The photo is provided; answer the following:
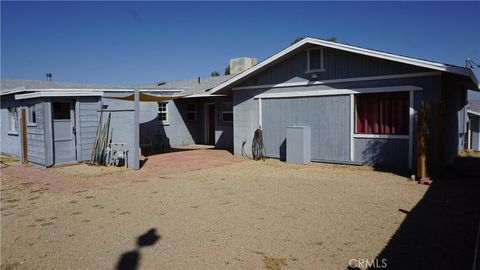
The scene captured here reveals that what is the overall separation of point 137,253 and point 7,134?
14.9 metres

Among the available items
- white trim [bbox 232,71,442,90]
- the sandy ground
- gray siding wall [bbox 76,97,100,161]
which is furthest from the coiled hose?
gray siding wall [bbox 76,97,100,161]

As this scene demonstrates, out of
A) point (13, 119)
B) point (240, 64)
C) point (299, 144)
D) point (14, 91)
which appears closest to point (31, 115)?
point (14, 91)

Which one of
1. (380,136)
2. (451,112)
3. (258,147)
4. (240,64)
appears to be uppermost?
(240,64)

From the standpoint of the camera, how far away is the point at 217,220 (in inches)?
237

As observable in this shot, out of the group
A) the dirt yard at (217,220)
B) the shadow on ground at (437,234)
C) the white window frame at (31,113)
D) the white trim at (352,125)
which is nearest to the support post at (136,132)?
the dirt yard at (217,220)

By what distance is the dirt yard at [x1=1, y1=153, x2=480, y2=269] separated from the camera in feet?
14.7

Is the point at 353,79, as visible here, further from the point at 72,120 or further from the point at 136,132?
the point at 72,120

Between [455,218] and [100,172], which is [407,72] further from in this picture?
[100,172]

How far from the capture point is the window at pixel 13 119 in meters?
15.2

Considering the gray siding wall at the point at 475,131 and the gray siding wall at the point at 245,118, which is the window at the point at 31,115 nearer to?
the gray siding wall at the point at 245,118

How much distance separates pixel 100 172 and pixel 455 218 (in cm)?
929

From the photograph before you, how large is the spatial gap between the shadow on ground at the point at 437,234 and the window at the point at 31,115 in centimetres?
1200

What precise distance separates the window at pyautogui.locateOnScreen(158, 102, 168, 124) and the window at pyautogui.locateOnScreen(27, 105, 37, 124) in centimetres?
624

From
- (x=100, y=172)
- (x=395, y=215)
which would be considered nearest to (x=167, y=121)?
(x=100, y=172)
